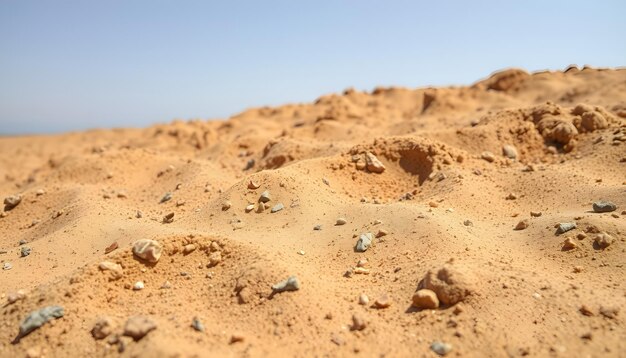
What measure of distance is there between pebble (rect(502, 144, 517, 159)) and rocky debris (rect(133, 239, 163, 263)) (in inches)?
158

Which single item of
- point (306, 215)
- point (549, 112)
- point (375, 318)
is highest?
point (549, 112)

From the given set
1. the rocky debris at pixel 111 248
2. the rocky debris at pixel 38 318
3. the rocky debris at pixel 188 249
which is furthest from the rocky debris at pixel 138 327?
the rocky debris at pixel 111 248

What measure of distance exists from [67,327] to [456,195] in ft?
10.5

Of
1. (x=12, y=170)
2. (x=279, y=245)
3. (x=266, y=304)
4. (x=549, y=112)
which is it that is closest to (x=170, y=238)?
(x=279, y=245)

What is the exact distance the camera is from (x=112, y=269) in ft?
9.36

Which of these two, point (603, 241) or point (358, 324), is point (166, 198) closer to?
point (358, 324)

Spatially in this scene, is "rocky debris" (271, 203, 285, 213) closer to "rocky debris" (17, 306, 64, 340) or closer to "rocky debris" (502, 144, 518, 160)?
"rocky debris" (17, 306, 64, 340)

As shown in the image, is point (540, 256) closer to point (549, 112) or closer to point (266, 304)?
point (266, 304)

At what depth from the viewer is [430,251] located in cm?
302

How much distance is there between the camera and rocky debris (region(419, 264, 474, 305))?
8.08ft

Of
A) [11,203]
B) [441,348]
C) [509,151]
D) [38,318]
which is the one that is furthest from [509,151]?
[11,203]

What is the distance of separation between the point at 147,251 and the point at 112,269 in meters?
0.25

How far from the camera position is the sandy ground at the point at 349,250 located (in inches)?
90.6

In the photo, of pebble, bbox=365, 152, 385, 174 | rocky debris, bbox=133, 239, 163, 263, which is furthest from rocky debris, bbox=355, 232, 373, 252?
pebble, bbox=365, 152, 385, 174
